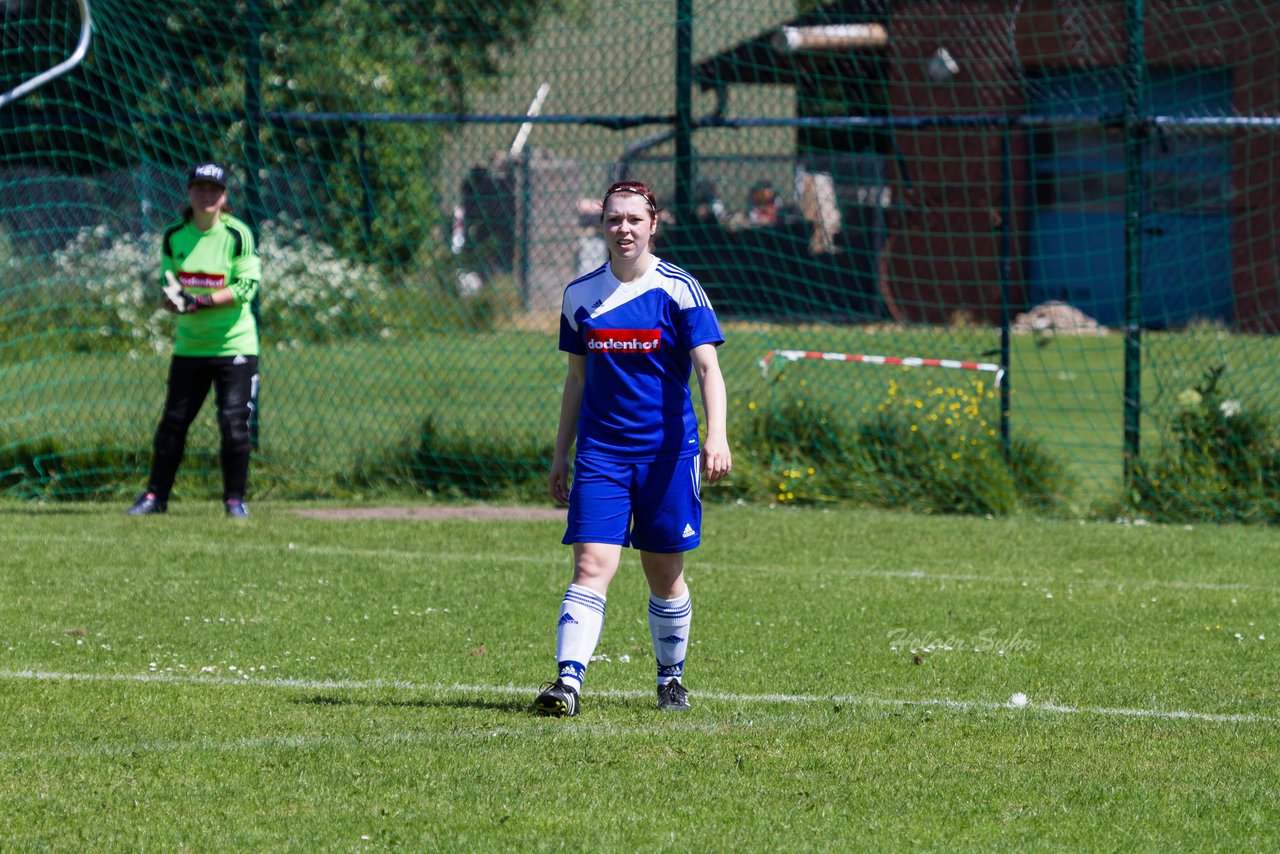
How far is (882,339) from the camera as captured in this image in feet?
44.8

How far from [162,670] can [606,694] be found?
1.63m

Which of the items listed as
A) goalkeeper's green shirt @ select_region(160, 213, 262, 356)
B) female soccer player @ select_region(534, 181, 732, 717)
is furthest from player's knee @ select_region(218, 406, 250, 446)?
female soccer player @ select_region(534, 181, 732, 717)

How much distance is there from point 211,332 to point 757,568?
11.6ft

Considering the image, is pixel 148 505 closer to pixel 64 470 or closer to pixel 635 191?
pixel 64 470

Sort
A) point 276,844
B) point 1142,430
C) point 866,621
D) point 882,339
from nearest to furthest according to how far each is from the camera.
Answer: point 276,844 → point 866,621 → point 1142,430 → point 882,339

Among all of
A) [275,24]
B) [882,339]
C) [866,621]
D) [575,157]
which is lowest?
[866,621]

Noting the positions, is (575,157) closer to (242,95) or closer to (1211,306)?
(242,95)

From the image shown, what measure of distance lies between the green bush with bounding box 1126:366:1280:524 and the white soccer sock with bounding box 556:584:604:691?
621cm

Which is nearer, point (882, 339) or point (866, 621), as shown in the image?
point (866, 621)

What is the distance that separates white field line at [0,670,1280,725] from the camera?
17.8 ft

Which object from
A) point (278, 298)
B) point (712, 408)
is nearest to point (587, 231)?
point (278, 298)

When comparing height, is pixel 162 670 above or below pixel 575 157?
below

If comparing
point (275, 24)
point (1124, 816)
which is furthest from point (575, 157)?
point (1124, 816)

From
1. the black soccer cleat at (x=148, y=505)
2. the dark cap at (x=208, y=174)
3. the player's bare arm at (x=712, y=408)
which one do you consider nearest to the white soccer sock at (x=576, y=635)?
the player's bare arm at (x=712, y=408)
